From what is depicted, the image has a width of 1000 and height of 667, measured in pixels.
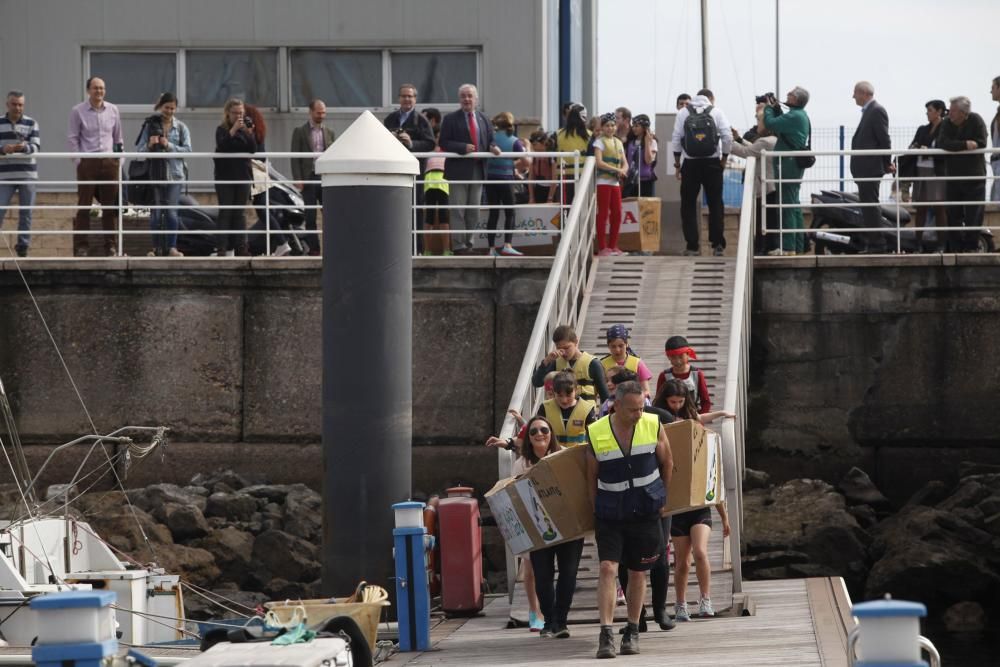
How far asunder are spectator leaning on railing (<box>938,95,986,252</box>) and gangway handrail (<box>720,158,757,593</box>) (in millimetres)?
2011

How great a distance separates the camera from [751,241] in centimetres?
1828

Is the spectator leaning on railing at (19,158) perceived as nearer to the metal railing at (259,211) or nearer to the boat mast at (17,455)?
the metal railing at (259,211)

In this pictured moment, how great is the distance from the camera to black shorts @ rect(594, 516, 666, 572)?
1136cm

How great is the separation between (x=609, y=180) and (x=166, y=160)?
4.86m

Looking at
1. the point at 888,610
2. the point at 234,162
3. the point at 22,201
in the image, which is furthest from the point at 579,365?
the point at 22,201

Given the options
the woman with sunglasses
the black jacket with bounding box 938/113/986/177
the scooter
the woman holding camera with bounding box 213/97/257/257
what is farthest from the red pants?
the woman with sunglasses

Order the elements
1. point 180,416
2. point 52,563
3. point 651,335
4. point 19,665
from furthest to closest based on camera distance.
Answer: point 180,416 → point 651,335 → point 52,563 → point 19,665

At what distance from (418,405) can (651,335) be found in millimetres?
3210

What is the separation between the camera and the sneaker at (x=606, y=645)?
11078 millimetres

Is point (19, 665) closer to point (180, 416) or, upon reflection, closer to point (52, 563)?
point (52, 563)

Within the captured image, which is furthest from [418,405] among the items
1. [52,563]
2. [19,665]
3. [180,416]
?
[19,665]

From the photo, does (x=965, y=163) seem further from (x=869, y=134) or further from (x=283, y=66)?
(x=283, y=66)

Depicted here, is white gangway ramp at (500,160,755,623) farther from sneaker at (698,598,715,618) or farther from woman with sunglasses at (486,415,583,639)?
woman with sunglasses at (486,415,583,639)

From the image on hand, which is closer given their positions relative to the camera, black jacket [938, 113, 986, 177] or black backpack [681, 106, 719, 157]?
black jacket [938, 113, 986, 177]
